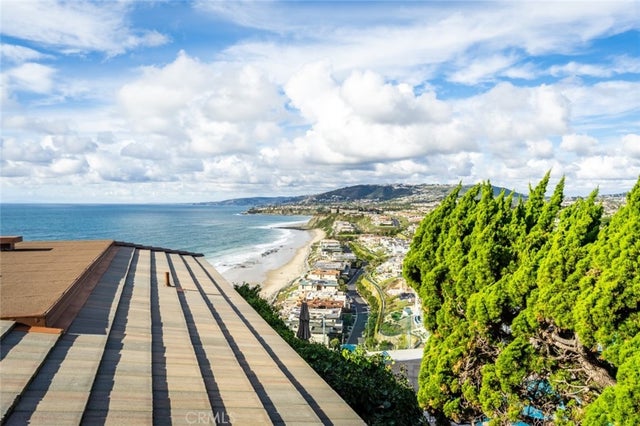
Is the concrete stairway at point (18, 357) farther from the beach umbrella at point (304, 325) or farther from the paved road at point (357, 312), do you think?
A: the paved road at point (357, 312)

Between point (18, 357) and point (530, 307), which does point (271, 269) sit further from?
point (18, 357)

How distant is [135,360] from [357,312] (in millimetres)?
38321

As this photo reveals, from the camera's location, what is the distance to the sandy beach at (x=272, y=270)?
48853mm

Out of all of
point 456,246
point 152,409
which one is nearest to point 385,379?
point 456,246

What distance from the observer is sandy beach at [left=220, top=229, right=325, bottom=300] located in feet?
160

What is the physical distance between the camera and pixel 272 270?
59.7m

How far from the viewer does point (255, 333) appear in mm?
6141

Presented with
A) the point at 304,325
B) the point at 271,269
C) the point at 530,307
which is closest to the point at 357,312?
the point at 271,269

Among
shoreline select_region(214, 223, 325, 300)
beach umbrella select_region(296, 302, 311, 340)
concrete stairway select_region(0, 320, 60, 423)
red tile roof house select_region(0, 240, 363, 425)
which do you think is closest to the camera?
concrete stairway select_region(0, 320, 60, 423)

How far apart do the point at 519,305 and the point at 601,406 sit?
2009mm

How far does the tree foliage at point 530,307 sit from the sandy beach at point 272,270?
32.1 m

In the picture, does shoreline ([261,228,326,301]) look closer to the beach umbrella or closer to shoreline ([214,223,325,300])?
shoreline ([214,223,325,300])

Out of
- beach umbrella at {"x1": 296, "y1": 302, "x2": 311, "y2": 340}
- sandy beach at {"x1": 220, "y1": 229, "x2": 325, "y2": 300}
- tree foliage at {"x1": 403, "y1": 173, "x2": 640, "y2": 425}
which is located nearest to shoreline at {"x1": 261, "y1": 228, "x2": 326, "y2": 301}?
sandy beach at {"x1": 220, "y1": 229, "x2": 325, "y2": 300}

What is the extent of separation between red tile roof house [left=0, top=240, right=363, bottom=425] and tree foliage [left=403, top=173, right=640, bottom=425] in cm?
345
